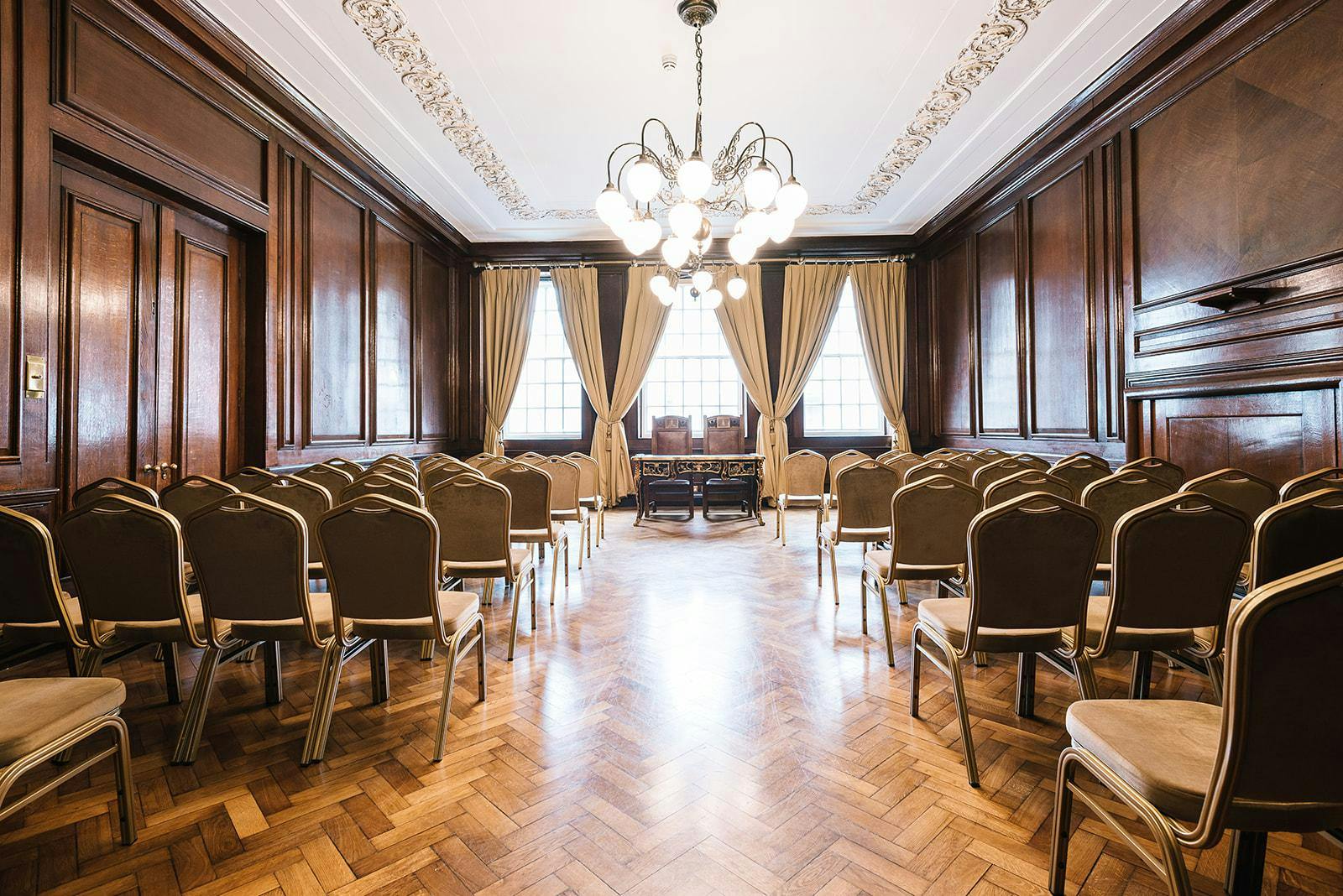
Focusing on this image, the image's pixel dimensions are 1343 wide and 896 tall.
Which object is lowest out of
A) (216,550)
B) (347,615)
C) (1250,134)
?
(347,615)

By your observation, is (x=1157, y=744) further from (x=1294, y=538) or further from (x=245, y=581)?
(x=245, y=581)

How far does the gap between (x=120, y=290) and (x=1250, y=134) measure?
667cm

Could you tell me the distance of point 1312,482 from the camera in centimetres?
241

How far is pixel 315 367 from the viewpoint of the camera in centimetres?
507

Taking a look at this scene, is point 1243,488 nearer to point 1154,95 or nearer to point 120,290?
point 1154,95

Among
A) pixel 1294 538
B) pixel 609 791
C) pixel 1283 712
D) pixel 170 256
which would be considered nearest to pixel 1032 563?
pixel 1294 538

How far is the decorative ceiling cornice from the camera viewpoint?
3.77 meters

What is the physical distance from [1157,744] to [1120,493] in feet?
5.21

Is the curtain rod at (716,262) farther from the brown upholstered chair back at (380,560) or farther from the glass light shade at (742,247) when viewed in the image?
the brown upholstered chair back at (380,560)

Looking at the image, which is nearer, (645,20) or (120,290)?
(120,290)

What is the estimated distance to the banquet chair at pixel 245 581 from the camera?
202 cm

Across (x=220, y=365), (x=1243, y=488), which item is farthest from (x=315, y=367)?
(x=1243, y=488)

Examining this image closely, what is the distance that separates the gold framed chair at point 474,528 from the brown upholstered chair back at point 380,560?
0.73 metres

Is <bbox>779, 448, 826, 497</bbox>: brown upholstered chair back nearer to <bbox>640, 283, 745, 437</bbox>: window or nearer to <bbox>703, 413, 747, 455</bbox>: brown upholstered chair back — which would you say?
<bbox>703, 413, 747, 455</bbox>: brown upholstered chair back
